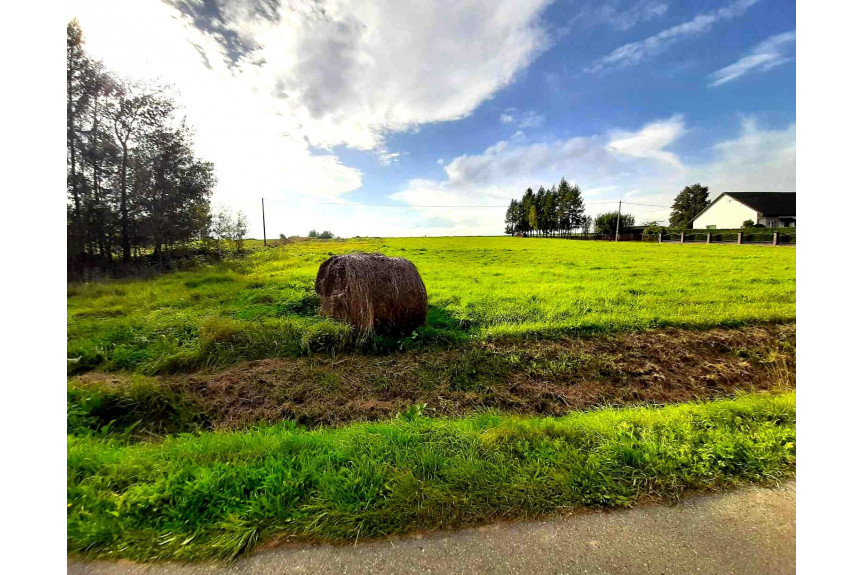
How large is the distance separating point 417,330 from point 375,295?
0.86 m

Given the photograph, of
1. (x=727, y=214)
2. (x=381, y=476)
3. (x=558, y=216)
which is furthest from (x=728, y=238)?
(x=381, y=476)

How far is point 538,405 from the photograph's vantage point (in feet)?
8.72

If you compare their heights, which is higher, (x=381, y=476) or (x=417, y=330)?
(x=417, y=330)

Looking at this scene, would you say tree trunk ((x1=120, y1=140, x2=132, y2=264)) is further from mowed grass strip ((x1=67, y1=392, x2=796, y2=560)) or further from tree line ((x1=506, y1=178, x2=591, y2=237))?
tree line ((x1=506, y1=178, x2=591, y2=237))

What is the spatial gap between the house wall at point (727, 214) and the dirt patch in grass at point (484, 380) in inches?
458

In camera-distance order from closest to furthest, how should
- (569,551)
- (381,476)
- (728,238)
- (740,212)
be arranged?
(569,551)
(381,476)
(728,238)
(740,212)

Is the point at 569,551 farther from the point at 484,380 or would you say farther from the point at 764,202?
the point at 764,202

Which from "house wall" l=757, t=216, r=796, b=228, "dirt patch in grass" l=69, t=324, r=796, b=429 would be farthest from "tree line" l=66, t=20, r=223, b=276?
"house wall" l=757, t=216, r=796, b=228

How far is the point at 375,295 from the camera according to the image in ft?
13.4

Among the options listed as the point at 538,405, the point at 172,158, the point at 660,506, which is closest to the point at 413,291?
the point at 538,405

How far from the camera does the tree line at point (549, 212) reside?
983 centimetres

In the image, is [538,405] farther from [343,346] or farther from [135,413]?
[135,413]

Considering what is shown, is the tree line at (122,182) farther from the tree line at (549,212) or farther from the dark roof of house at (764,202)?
the dark roof of house at (764,202)

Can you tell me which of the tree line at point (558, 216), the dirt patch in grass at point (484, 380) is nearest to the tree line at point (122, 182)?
the dirt patch in grass at point (484, 380)
